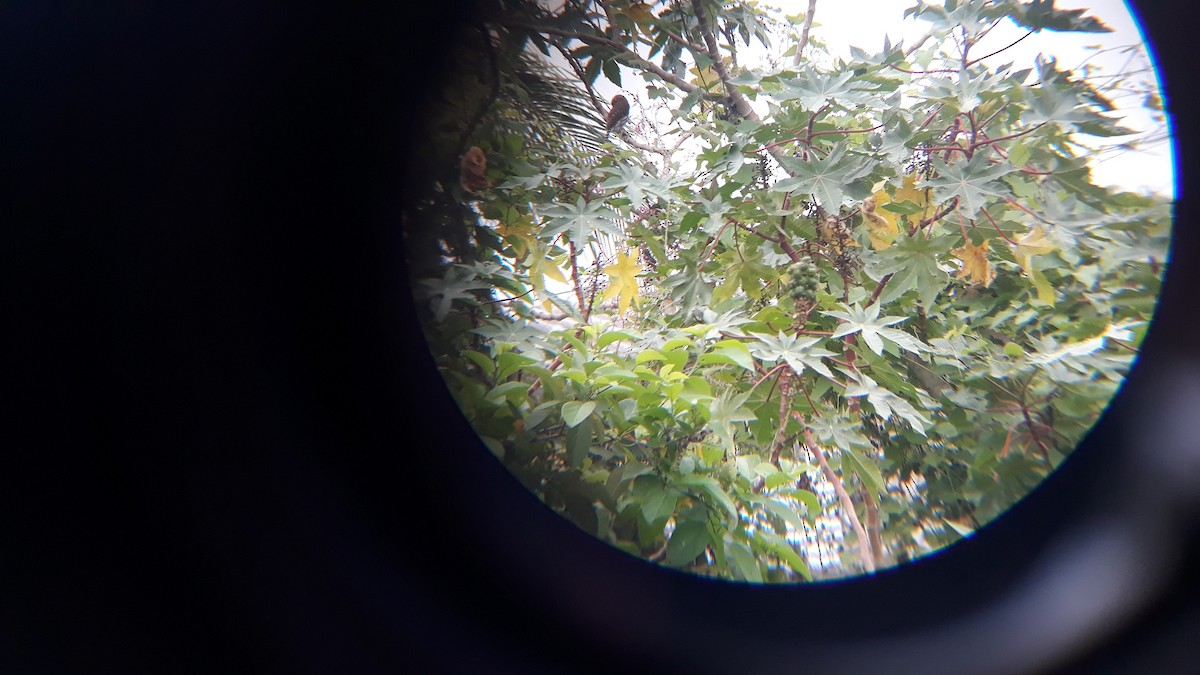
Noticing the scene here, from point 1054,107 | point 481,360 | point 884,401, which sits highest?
point 1054,107

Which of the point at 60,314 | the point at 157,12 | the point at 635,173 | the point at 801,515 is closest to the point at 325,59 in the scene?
the point at 157,12

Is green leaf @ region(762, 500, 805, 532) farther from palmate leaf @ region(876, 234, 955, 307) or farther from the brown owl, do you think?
the brown owl

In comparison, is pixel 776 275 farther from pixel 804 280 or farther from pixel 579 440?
pixel 579 440

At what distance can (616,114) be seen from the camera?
73 centimetres

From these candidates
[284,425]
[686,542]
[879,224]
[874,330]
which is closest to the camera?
[284,425]

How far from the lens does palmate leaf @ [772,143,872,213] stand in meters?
0.62

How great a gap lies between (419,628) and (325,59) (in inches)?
19.3

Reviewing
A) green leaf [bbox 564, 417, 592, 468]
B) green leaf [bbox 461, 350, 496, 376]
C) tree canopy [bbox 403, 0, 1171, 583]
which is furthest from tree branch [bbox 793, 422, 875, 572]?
green leaf [bbox 461, 350, 496, 376]

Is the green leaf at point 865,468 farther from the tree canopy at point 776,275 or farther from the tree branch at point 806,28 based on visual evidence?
the tree branch at point 806,28

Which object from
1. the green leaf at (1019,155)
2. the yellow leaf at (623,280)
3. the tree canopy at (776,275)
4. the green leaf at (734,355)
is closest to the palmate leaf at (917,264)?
the tree canopy at (776,275)

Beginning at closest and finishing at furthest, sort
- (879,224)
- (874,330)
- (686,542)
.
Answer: (686,542) < (874,330) < (879,224)

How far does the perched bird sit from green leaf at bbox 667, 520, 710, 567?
56 centimetres

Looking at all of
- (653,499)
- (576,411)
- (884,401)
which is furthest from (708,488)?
(884,401)

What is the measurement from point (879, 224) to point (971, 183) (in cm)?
13
